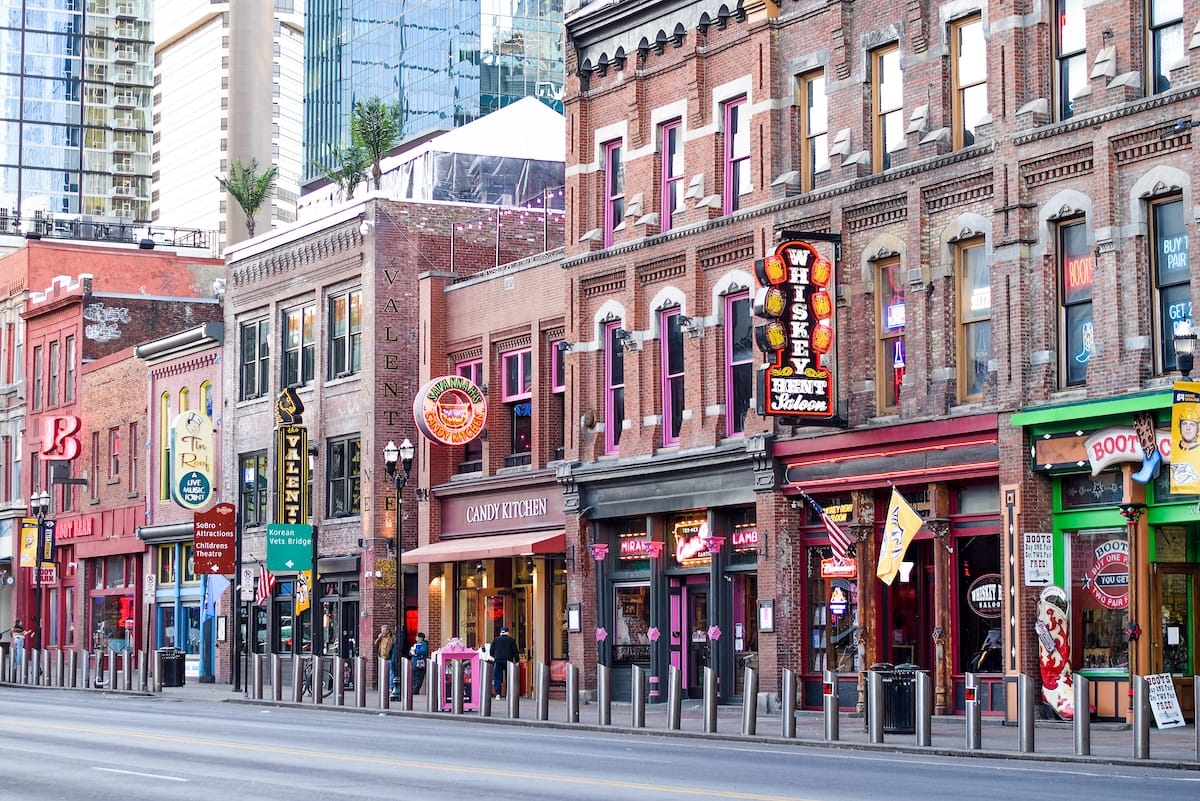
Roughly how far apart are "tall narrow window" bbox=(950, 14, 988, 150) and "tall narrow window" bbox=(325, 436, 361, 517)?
22.0m

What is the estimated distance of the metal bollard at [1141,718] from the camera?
902 inches

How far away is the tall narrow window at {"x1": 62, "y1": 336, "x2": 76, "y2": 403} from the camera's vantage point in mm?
69125

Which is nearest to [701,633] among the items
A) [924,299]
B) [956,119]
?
[924,299]

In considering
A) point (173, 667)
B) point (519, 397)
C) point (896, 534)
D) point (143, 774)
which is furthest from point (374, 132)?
point (143, 774)

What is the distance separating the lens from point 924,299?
32.8m

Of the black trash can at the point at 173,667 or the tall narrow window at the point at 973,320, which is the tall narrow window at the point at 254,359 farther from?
the tall narrow window at the point at 973,320

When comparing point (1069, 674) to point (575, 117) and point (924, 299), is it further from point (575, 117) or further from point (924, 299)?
point (575, 117)

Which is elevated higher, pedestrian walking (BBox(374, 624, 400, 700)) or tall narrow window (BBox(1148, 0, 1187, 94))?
tall narrow window (BBox(1148, 0, 1187, 94))

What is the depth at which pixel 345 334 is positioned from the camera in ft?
167

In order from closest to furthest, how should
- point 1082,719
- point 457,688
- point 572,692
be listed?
point 1082,719 < point 572,692 < point 457,688

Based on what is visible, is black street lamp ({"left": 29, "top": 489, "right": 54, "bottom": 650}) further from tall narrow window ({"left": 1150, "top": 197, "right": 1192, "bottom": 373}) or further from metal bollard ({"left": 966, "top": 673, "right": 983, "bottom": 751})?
metal bollard ({"left": 966, "top": 673, "right": 983, "bottom": 751})

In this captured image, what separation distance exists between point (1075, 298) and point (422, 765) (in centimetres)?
1371

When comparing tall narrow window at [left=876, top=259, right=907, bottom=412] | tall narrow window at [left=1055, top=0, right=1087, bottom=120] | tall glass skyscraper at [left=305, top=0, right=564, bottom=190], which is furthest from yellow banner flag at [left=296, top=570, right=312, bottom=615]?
tall glass skyscraper at [left=305, top=0, right=564, bottom=190]

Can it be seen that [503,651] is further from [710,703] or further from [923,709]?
[923,709]
